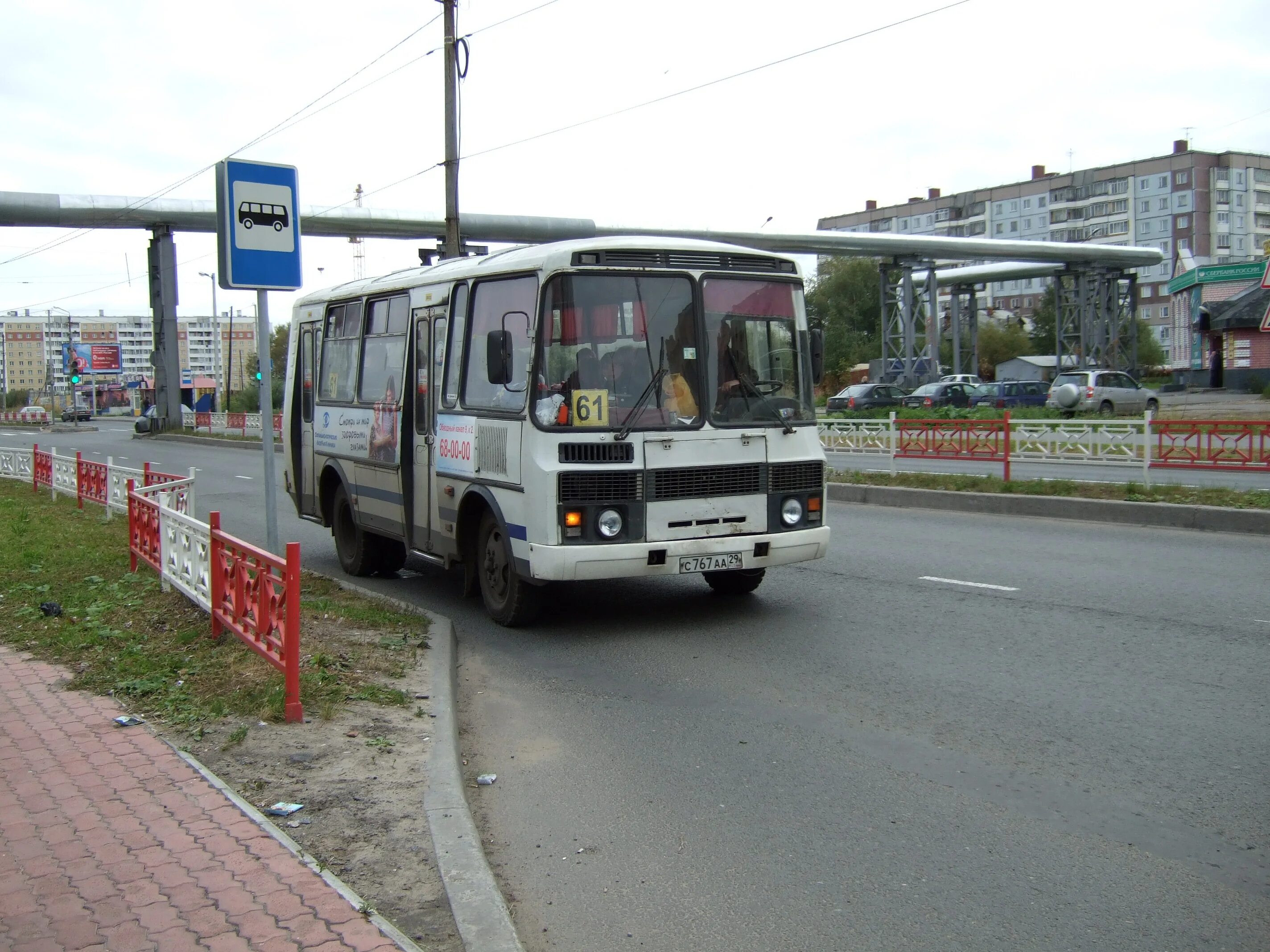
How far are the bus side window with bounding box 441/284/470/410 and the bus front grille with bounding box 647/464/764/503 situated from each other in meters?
2.04

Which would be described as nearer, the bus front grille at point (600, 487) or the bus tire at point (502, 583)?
the bus front grille at point (600, 487)

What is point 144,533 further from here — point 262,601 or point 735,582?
point 735,582

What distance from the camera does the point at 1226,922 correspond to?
3.75 meters

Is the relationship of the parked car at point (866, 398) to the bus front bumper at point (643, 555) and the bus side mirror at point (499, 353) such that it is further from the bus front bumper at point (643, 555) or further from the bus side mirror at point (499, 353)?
the bus side mirror at point (499, 353)

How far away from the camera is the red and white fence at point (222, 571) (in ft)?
19.3

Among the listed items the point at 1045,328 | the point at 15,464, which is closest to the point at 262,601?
the point at 15,464

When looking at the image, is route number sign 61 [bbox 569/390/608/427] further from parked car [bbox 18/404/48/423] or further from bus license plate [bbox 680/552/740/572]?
parked car [bbox 18/404/48/423]

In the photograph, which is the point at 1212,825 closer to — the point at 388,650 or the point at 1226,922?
the point at 1226,922

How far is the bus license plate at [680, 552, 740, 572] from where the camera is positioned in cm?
814

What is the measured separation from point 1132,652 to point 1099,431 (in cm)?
1262

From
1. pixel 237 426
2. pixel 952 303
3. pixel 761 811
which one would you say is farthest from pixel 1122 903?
pixel 952 303

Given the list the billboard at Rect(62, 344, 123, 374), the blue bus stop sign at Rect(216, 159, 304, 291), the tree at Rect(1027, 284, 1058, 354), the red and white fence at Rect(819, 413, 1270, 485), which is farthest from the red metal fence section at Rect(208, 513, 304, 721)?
the billboard at Rect(62, 344, 123, 374)

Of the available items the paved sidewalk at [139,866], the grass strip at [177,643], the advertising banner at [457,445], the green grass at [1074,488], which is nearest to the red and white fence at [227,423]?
the green grass at [1074,488]

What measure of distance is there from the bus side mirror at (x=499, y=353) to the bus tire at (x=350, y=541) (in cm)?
390
